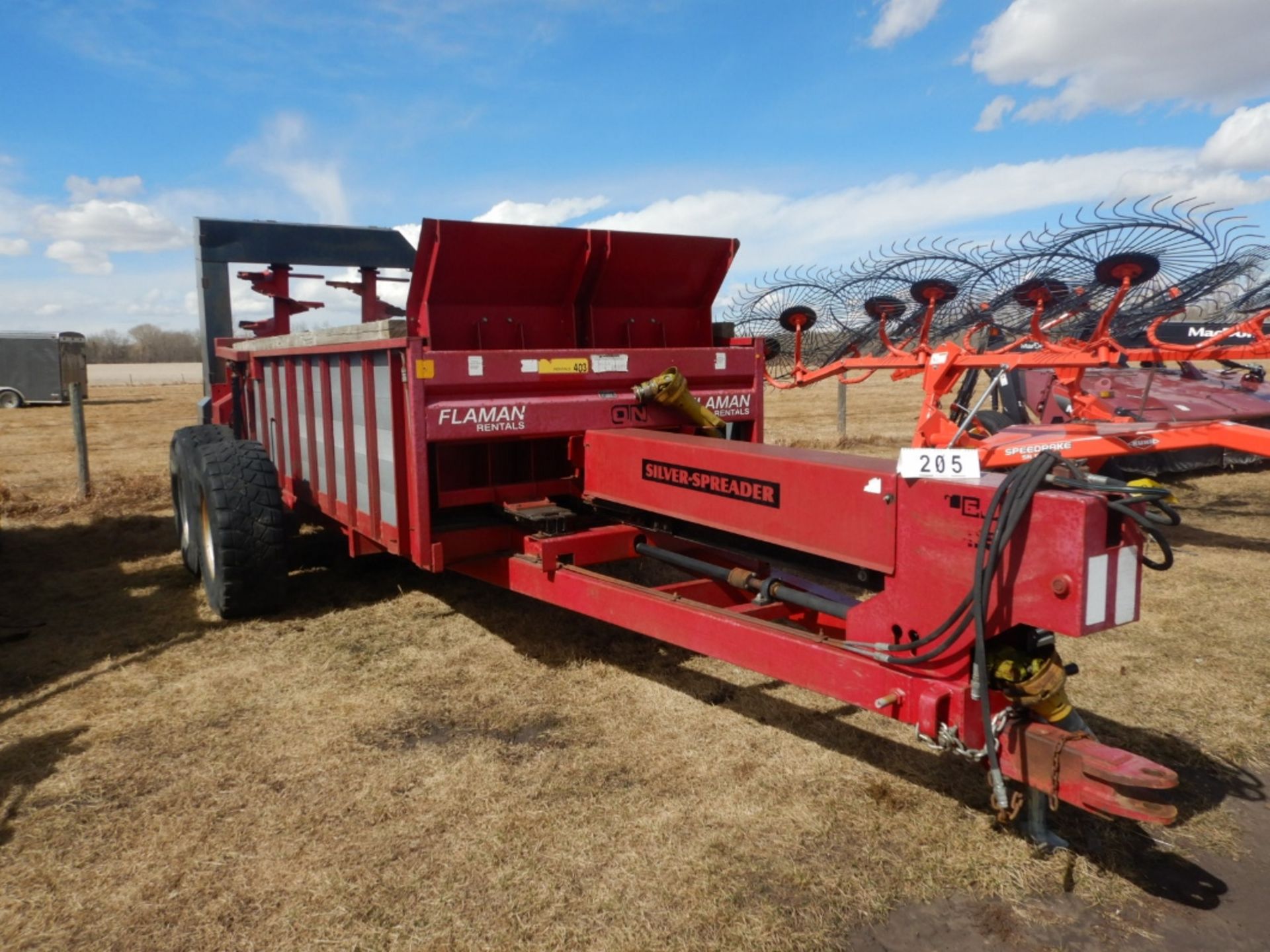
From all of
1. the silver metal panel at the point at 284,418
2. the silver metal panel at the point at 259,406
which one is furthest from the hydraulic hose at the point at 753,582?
the silver metal panel at the point at 259,406

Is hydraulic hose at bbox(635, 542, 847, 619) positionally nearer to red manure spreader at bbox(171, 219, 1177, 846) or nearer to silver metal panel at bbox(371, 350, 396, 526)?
red manure spreader at bbox(171, 219, 1177, 846)

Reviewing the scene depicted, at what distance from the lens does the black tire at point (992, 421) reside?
971cm

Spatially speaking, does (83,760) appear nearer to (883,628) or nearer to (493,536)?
(493,536)

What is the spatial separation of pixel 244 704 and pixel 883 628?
2.94m

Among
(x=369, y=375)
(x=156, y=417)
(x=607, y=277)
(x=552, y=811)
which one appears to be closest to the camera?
(x=552, y=811)

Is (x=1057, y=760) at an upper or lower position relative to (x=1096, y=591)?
lower

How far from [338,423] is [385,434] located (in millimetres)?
770

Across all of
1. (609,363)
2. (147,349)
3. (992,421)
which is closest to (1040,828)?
(609,363)

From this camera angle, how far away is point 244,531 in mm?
5230

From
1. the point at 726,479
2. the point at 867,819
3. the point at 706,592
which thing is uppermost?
the point at 726,479

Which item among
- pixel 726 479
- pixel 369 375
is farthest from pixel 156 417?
pixel 726 479

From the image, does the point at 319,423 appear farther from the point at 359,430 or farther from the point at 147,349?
the point at 147,349

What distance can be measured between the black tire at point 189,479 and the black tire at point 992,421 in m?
7.21

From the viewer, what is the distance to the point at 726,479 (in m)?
3.70
